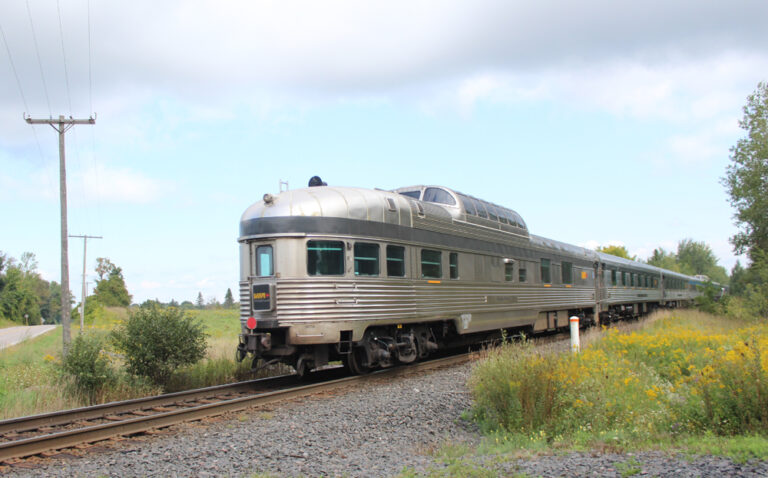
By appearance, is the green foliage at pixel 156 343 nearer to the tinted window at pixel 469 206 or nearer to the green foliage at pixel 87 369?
the green foliage at pixel 87 369

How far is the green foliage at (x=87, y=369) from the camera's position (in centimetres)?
927

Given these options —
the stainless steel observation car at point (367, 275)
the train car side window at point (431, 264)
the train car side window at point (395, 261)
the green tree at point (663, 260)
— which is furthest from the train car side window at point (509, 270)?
the green tree at point (663, 260)

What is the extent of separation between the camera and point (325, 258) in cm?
982

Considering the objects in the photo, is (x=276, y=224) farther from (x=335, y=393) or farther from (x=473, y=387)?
(x=473, y=387)

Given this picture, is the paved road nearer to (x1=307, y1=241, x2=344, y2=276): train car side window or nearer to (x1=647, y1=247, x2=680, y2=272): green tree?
(x1=307, y1=241, x2=344, y2=276): train car side window

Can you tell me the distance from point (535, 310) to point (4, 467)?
13558 millimetres

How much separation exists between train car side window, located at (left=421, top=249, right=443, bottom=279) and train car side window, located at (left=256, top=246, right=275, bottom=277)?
315 cm

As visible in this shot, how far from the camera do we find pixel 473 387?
333 inches

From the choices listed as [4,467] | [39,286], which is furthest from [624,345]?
[39,286]

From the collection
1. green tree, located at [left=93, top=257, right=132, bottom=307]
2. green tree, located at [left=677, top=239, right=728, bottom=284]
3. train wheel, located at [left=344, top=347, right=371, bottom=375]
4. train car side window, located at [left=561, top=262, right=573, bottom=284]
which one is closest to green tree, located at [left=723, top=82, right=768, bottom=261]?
train car side window, located at [left=561, top=262, right=573, bottom=284]

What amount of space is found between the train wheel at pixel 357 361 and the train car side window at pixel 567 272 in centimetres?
1059

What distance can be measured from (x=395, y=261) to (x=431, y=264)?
123 cm

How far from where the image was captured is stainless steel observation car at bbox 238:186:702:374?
956 centimetres

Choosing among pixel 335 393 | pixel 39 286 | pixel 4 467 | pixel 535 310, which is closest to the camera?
pixel 4 467
